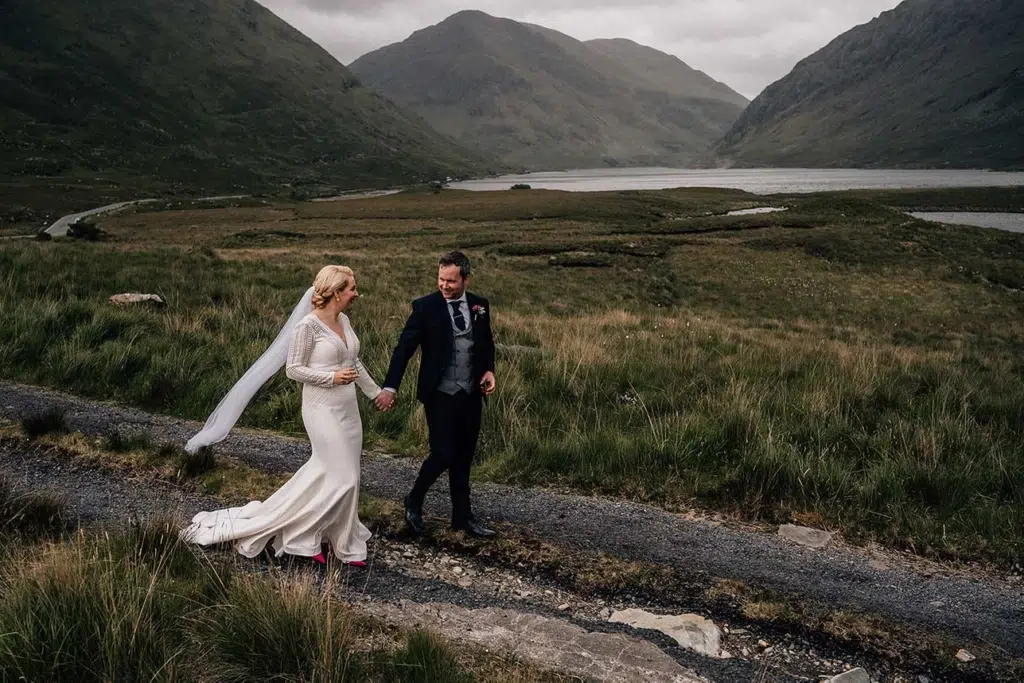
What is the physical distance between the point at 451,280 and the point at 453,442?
56.2 inches

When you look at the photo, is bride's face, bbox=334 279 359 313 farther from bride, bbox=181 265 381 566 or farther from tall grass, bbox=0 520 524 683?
tall grass, bbox=0 520 524 683

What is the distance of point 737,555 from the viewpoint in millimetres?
5609

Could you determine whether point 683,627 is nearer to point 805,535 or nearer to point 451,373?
point 805,535

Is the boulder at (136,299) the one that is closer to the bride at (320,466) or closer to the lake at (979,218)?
the bride at (320,466)

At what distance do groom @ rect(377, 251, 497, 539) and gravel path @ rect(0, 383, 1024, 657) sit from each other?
62 cm

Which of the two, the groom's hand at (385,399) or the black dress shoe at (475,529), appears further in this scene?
the black dress shoe at (475,529)

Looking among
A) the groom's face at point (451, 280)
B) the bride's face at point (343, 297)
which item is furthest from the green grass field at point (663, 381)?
the bride's face at point (343, 297)

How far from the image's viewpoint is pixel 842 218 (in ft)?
197

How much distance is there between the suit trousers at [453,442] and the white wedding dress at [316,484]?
75cm

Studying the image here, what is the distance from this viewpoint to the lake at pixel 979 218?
67625 mm

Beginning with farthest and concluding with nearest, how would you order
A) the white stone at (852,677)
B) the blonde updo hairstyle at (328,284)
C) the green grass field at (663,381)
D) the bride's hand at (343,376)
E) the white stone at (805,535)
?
the green grass field at (663,381)
the white stone at (805,535)
the blonde updo hairstyle at (328,284)
the bride's hand at (343,376)
the white stone at (852,677)

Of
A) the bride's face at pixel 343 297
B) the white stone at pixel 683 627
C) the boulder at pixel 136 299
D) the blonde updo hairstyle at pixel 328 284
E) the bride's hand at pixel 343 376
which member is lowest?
the white stone at pixel 683 627

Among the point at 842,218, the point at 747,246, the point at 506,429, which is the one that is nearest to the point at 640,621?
the point at 506,429

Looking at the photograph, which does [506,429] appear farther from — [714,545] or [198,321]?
[198,321]
